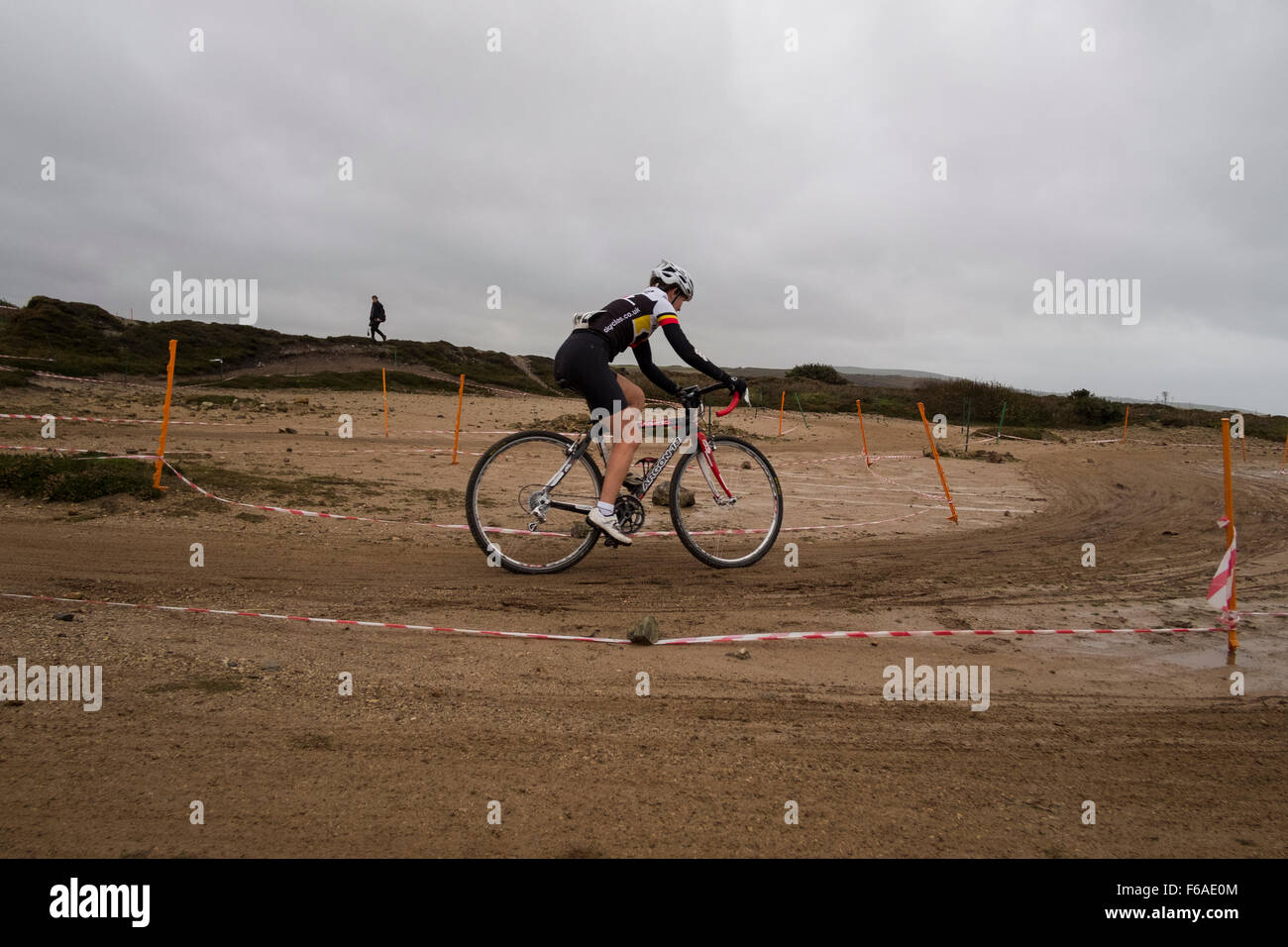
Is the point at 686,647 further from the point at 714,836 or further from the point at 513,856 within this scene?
the point at 513,856

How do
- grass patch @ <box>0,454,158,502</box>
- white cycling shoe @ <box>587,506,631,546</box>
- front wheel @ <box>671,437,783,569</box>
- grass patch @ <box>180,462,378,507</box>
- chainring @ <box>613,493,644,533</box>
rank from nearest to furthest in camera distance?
white cycling shoe @ <box>587,506,631,546</box>, chainring @ <box>613,493,644,533</box>, front wheel @ <box>671,437,783,569</box>, grass patch @ <box>0,454,158,502</box>, grass patch @ <box>180,462,378,507</box>

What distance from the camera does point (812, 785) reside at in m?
2.78

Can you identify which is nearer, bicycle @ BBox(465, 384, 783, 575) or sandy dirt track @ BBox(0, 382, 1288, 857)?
sandy dirt track @ BBox(0, 382, 1288, 857)

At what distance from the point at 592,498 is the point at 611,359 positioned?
122 centimetres

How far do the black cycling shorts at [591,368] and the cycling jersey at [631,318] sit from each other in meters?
0.08

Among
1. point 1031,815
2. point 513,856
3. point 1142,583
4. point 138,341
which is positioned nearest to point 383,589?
point 513,856

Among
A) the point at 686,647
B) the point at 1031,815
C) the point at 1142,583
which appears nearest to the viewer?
the point at 1031,815

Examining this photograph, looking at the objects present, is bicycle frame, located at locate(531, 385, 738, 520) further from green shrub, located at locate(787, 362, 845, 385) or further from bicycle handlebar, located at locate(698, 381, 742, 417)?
green shrub, located at locate(787, 362, 845, 385)

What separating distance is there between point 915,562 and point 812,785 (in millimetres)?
4517

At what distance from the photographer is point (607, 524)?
5664 mm

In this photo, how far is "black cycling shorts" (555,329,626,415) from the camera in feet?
18.1

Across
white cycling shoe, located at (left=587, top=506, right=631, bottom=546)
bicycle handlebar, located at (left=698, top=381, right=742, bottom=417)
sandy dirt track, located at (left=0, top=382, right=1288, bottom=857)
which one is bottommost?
sandy dirt track, located at (left=0, top=382, right=1288, bottom=857)

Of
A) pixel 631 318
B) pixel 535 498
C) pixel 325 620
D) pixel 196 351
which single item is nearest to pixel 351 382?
pixel 196 351

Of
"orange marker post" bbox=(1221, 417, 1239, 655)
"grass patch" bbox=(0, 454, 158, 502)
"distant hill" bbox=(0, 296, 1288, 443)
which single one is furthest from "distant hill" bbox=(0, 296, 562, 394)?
"orange marker post" bbox=(1221, 417, 1239, 655)
